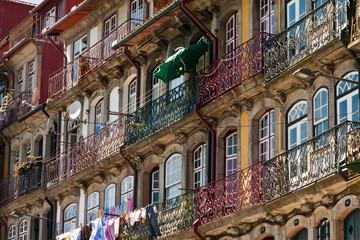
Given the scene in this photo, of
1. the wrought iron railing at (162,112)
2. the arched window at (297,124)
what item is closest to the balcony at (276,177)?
the arched window at (297,124)

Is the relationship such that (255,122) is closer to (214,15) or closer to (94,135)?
(214,15)

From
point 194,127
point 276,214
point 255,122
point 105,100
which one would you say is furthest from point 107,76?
point 276,214

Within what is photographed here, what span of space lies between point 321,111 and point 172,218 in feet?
22.7

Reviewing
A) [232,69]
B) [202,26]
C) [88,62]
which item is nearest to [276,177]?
[232,69]

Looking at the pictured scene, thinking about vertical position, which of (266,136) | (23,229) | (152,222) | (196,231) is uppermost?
(23,229)

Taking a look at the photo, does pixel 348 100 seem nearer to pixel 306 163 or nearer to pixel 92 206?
pixel 306 163

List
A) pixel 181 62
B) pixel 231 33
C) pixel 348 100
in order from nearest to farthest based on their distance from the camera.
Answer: pixel 348 100 → pixel 231 33 → pixel 181 62

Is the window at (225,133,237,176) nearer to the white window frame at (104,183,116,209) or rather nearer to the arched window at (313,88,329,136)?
the arched window at (313,88,329,136)

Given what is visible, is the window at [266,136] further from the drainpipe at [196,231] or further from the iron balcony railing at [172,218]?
the iron balcony railing at [172,218]

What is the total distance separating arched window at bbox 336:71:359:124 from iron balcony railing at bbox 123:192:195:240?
21.1 ft

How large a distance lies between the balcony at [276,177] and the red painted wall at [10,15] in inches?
864

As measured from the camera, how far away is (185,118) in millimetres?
34062

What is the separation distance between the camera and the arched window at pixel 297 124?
29.4 meters

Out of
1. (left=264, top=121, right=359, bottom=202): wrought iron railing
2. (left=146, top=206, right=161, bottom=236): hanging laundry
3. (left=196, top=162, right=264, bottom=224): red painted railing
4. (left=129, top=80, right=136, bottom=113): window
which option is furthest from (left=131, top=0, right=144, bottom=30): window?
(left=264, top=121, right=359, bottom=202): wrought iron railing
